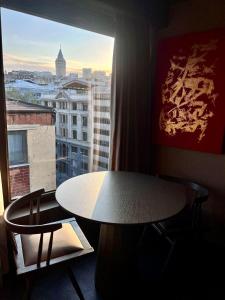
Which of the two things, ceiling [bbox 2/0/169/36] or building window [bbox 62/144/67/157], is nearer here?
ceiling [bbox 2/0/169/36]

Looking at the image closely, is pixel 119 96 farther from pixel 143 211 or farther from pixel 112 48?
pixel 143 211

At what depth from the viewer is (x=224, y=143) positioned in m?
2.10

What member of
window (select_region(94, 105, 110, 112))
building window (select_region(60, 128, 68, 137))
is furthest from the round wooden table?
window (select_region(94, 105, 110, 112))

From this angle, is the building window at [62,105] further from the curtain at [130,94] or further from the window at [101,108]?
the curtain at [130,94]

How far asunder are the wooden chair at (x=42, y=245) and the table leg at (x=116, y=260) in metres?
0.19

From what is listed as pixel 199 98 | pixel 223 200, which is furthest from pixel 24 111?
pixel 223 200

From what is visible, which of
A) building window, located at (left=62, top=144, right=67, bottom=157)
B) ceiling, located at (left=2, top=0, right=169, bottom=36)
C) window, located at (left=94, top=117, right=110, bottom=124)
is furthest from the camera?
window, located at (left=94, top=117, right=110, bottom=124)

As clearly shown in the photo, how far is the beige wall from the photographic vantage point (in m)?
2.03

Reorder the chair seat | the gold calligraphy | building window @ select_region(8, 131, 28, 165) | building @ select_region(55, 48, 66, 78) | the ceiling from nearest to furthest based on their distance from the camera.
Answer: the chair seat
the ceiling
building window @ select_region(8, 131, 28, 165)
building @ select_region(55, 48, 66, 78)
the gold calligraphy

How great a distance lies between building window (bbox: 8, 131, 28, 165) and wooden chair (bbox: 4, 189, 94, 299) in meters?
0.42

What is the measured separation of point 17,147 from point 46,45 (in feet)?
2.76

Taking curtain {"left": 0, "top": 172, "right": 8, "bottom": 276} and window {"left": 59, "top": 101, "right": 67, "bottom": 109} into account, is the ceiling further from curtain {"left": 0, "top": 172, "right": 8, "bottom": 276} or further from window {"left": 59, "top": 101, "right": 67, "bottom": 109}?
curtain {"left": 0, "top": 172, "right": 8, "bottom": 276}

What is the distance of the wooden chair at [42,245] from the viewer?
1.31 metres

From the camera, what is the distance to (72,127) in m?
2.27
